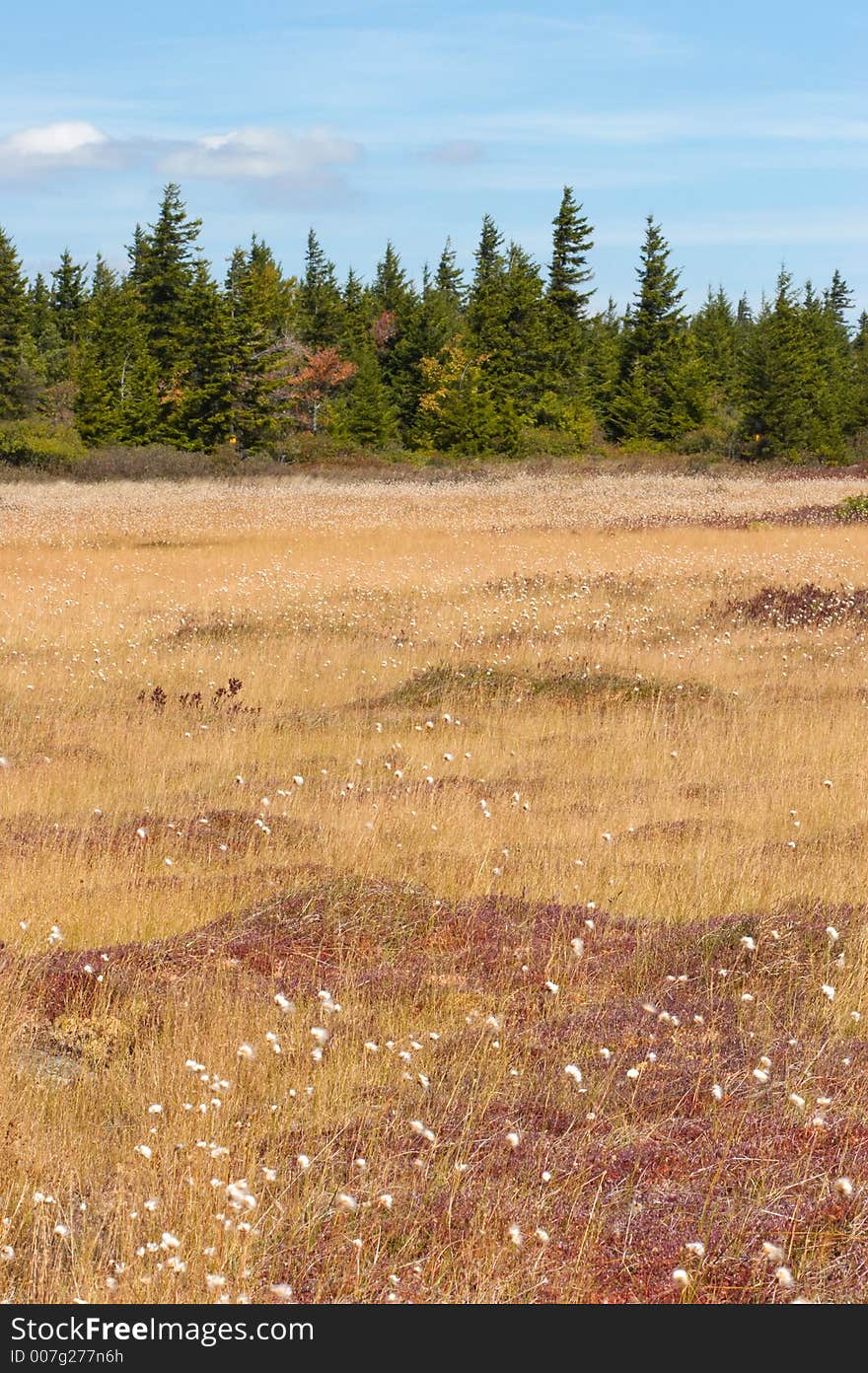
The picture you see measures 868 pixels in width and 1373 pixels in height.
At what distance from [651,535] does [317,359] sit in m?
47.7

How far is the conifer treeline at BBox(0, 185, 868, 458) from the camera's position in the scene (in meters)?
64.2

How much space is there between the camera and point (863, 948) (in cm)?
637

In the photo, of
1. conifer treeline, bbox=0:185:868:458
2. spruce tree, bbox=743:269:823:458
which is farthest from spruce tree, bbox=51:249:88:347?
spruce tree, bbox=743:269:823:458

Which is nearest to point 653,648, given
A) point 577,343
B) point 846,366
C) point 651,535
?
point 651,535

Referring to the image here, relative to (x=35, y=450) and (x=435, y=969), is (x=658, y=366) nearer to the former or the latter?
(x=35, y=450)

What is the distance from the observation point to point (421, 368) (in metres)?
74.9

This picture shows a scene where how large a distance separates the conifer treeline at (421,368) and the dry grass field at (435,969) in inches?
1927

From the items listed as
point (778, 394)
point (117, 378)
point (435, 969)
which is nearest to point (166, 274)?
point (117, 378)

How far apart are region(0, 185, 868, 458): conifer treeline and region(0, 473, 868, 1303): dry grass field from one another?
48938 millimetres

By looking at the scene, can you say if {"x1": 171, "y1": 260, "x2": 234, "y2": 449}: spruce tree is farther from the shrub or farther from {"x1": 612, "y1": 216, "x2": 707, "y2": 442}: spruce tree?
{"x1": 612, "y1": 216, "x2": 707, "y2": 442}: spruce tree

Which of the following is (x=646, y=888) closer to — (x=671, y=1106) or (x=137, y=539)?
(x=671, y=1106)

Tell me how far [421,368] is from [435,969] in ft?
234

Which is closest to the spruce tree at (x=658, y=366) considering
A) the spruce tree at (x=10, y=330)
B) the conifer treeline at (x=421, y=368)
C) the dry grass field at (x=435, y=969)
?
the conifer treeline at (x=421, y=368)

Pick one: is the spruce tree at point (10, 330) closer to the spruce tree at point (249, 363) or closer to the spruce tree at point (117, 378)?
the spruce tree at point (117, 378)
